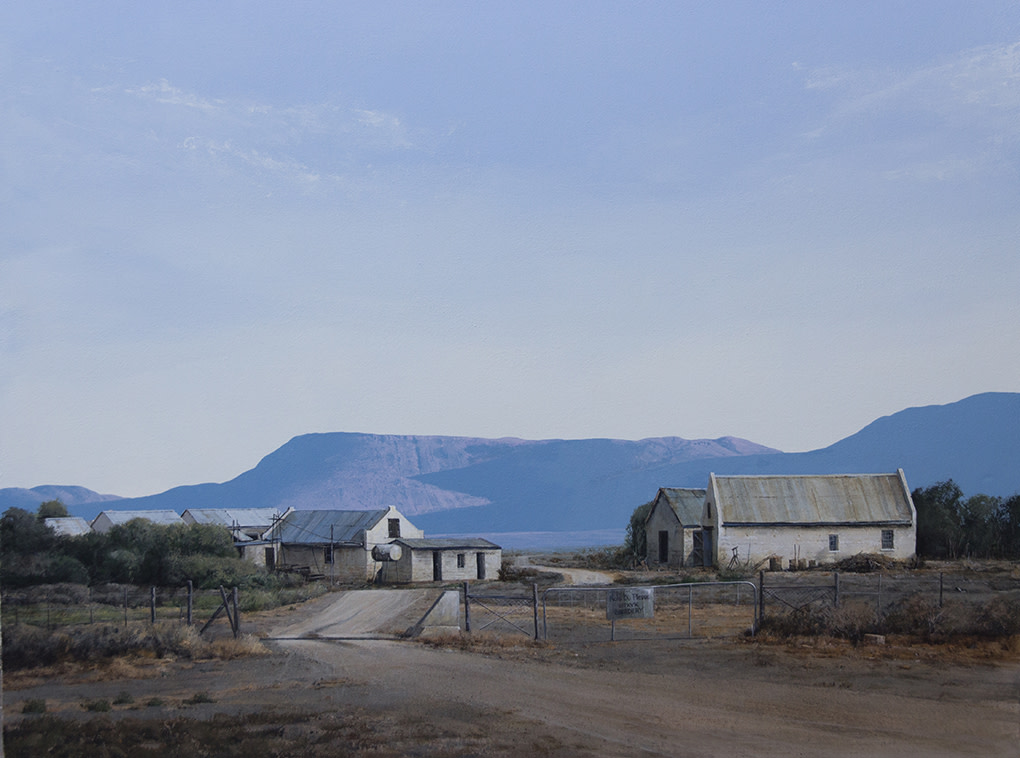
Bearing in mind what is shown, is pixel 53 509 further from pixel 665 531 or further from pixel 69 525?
pixel 665 531

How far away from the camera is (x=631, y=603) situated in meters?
25.3

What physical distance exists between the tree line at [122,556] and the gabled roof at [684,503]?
25.7m

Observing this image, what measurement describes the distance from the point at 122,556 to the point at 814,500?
40.1m

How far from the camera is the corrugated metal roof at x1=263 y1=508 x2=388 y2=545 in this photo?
5688 centimetres

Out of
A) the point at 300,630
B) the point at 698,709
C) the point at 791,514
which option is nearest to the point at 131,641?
the point at 300,630

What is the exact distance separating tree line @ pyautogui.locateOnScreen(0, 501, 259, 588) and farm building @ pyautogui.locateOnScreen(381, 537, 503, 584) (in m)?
8.40

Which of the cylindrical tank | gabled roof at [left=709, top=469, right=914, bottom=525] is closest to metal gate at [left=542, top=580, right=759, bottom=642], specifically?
gabled roof at [left=709, top=469, right=914, bottom=525]

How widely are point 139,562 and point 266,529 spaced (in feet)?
55.4

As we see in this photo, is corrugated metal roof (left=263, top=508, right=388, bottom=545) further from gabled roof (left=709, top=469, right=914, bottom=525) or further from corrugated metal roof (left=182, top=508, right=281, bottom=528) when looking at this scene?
gabled roof (left=709, top=469, right=914, bottom=525)

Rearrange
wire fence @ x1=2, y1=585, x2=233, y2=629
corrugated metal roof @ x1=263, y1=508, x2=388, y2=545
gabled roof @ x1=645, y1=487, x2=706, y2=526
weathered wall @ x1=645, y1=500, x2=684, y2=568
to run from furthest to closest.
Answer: corrugated metal roof @ x1=263, y1=508, x2=388, y2=545, gabled roof @ x1=645, y1=487, x2=706, y2=526, weathered wall @ x1=645, y1=500, x2=684, y2=568, wire fence @ x1=2, y1=585, x2=233, y2=629

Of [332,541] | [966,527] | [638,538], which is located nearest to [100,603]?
[332,541]

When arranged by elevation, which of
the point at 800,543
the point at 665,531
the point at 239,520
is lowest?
the point at 800,543

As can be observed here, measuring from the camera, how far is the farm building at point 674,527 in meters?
55.0

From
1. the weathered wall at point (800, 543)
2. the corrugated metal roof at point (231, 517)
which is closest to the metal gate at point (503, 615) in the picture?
the weathered wall at point (800, 543)
